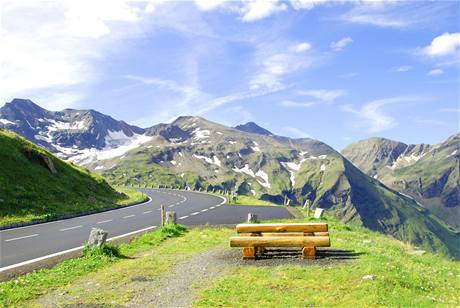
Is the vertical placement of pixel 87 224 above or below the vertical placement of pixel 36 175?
below

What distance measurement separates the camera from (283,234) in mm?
18172

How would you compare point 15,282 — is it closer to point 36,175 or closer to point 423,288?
point 423,288

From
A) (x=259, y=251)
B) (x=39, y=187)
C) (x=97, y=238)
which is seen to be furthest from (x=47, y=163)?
(x=259, y=251)

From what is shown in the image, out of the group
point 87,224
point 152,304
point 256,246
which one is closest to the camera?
point 152,304

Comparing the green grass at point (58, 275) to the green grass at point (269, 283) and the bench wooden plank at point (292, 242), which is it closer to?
the green grass at point (269, 283)

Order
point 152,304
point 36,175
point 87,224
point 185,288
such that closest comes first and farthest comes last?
1. point 152,304
2. point 185,288
3. point 87,224
4. point 36,175

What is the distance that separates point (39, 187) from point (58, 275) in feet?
104

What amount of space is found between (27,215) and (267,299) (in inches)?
1133

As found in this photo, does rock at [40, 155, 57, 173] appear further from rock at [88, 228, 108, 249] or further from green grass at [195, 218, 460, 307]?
green grass at [195, 218, 460, 307]

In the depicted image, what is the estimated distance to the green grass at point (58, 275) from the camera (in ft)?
40.7

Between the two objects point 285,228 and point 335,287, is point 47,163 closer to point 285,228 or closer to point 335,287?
point 285,228

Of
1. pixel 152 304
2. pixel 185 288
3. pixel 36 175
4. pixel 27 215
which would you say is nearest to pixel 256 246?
pixel 185 288

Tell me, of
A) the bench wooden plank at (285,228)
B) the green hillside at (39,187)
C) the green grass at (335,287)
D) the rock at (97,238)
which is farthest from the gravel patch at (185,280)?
the green hillside at (39,187)

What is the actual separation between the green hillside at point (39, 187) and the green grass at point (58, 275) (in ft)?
53.1
